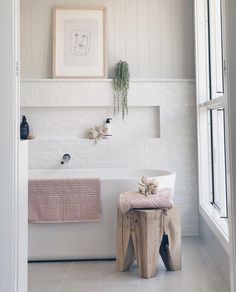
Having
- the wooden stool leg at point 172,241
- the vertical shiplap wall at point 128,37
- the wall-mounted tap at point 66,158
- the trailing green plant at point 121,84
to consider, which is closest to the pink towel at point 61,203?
the wooden stool leg at point 172,241

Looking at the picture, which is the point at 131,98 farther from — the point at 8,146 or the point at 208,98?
the point at 8,146

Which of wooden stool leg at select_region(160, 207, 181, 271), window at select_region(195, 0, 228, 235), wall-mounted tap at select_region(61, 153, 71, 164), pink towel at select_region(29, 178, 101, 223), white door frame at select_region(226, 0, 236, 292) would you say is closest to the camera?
white door frame at select_region(226, 0, 236, 292)

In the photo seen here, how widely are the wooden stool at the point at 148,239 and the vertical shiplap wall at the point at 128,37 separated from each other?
2.01m

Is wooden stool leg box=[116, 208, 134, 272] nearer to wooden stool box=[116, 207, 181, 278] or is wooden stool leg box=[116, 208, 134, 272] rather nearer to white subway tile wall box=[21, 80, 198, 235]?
wooden stool box=[116, 207, 181, 278]

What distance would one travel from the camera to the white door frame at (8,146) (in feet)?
5.18

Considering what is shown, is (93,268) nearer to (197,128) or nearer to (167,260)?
(167,260)

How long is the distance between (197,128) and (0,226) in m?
2.73

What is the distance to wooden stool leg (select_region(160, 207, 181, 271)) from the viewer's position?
2615 millimetres

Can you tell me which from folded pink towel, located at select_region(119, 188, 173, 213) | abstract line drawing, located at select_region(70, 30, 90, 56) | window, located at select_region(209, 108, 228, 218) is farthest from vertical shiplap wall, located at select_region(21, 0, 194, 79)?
folded pink towel, located at select_region(119, 188, 173, 213)

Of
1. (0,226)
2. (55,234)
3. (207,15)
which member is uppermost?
(207,15)

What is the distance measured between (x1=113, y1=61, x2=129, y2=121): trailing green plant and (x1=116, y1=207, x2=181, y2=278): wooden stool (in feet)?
5.54

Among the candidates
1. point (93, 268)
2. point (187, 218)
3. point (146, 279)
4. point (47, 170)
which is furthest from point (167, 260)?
point (47, 170)

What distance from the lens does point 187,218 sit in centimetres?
384

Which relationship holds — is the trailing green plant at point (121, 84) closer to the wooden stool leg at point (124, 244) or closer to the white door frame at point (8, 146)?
the wooden stool leg at point (124, 244)
